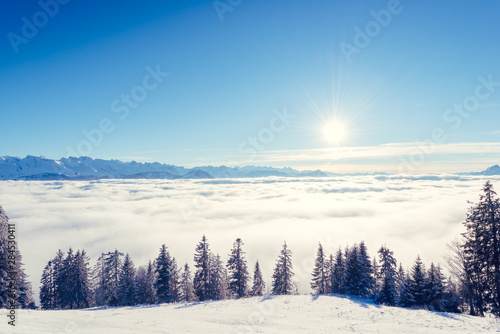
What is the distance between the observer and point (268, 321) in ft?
62.7

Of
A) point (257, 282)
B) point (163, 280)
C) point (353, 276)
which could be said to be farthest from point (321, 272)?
point (163, 280)

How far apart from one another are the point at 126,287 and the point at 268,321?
37.1 metres

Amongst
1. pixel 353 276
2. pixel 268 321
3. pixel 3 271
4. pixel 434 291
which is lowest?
pixel 353 276

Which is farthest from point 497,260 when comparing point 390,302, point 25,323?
point 25,323

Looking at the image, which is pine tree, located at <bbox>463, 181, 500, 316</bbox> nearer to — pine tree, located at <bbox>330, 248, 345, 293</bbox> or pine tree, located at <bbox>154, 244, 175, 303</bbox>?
pine tree, located at <bbox>330, 248, 345, 293</bbox>

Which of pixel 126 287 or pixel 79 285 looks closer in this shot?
pixel 79 285

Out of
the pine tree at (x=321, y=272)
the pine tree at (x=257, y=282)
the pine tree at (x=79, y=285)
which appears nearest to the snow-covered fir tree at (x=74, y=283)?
the pine tree at (x=79, y=285)

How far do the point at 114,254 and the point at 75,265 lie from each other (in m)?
7.16

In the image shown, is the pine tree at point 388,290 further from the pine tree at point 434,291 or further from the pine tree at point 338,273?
the pine tree at point 338,273

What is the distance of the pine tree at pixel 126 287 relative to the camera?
43.5 m

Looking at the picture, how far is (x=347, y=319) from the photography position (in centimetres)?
1970

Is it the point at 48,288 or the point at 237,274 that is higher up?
the point at 237,274

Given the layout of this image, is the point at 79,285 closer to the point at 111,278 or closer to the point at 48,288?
the point at 111,278

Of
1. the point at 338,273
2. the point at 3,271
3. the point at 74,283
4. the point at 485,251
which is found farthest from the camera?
the point at 338,273
